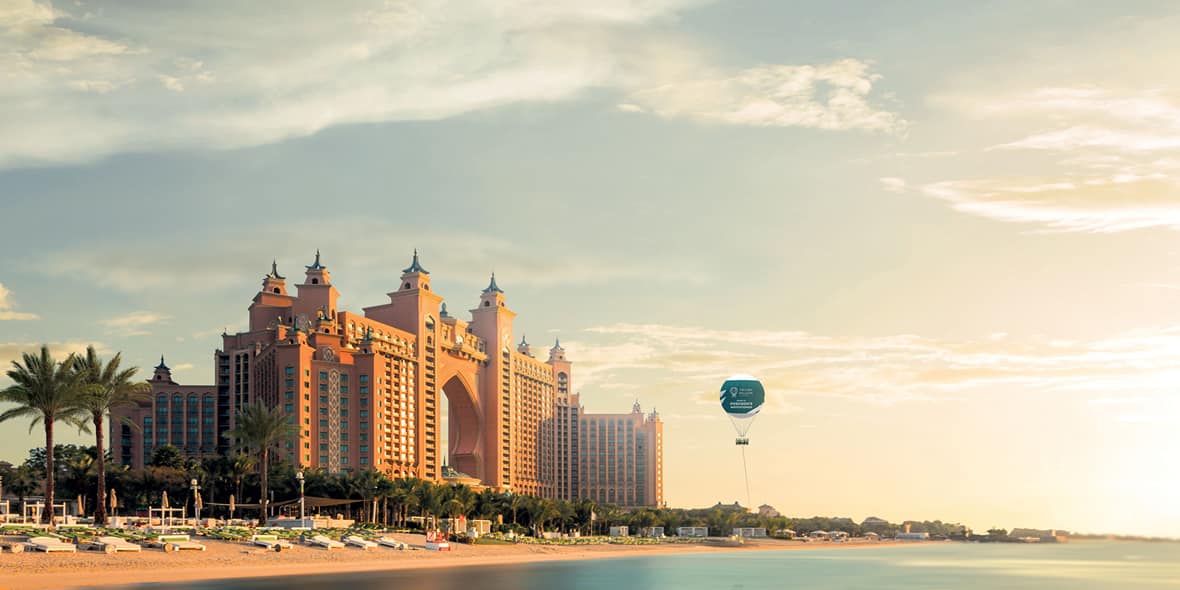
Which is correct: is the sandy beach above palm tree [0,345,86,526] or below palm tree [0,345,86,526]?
below

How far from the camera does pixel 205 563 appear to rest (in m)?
82.6

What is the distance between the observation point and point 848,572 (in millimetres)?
135500

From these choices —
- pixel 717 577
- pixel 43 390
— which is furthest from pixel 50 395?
pixel 717 577

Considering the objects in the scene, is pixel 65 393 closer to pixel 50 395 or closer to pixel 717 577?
pixel 50 395

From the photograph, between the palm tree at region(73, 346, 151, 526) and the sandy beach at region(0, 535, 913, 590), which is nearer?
the sandy beach at region(0, 535, 913, 590)

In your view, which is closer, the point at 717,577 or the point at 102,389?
the point at 102,389

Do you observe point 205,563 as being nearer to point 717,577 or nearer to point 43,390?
point 43,390

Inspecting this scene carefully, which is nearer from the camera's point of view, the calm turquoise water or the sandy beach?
the sandy beach

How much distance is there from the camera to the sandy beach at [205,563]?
6800cm

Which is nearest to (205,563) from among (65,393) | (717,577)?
(65,393)

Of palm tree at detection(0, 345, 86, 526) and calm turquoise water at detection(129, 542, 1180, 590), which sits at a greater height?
palm tree at detection(0, 345, 86, 526)

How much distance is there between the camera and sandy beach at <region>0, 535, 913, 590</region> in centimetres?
6800

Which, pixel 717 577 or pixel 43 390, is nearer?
pixel 43 390

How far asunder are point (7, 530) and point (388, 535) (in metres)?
50.1
